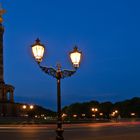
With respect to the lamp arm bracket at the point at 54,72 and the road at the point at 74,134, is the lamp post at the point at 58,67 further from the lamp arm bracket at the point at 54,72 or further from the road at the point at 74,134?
the road at the point at 74,134

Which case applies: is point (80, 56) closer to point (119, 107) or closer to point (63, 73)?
point (63, 73)

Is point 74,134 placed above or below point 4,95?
below

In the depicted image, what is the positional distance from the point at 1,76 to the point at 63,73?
7894 centimetres

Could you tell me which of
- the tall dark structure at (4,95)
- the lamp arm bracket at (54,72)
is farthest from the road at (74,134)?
the tall dark structure at (4,95)

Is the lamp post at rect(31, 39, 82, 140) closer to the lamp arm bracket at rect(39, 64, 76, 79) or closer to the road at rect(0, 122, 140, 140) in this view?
the lamp arm bracket at rect(39, 64, 76, 79)

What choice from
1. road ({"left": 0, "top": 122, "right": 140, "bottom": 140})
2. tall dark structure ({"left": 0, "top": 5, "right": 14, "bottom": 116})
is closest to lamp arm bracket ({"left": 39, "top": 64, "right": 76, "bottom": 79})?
road ({"left": 0, "top": 122, "right": 140, "bottom": 140})

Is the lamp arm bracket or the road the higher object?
the lamp arm bracket

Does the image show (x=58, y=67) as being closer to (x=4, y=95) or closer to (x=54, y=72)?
Result: (x=54, y=72)

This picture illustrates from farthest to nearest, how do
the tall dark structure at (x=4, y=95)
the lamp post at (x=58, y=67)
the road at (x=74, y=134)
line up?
the tall dark structure at (x=4, y=95) < the road at (x=74, y=134) < the lamp post at (x=58, y=67)

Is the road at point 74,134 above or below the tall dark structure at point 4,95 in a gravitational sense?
below

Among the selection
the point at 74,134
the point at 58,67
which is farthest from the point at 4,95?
the point at 58,67

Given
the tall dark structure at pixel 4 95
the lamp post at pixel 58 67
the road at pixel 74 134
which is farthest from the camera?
the tall dark structure at pixel 4 95

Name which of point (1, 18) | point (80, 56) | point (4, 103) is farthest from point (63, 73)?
Answer: point (1, 18)

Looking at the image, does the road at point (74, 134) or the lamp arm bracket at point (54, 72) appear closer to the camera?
the lamp arm bracket at point (54, 72)
